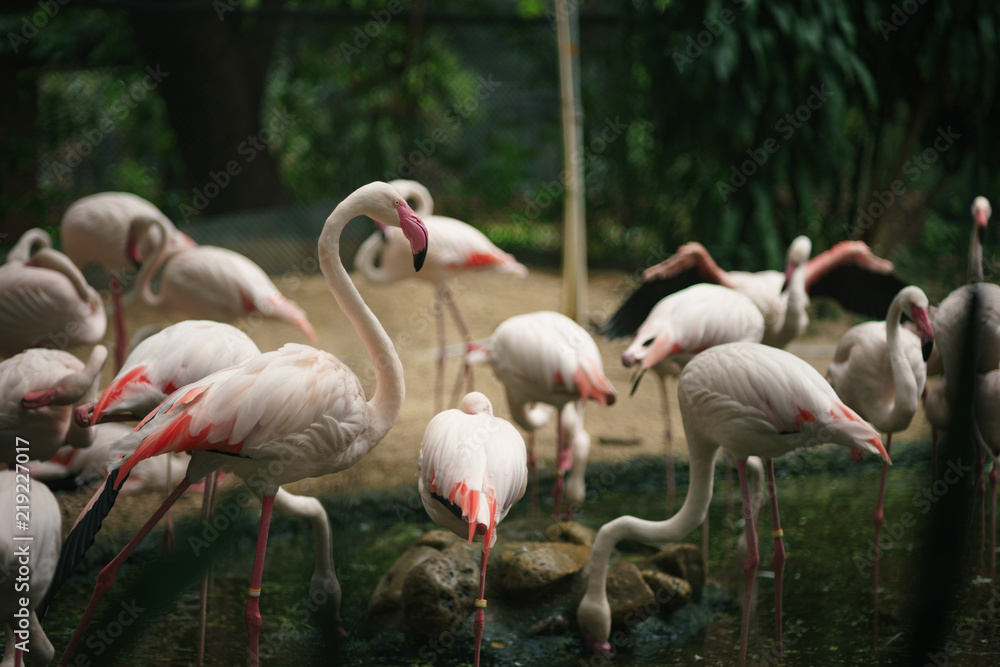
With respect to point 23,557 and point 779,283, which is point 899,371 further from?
point 23,557

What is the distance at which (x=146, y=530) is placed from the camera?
223cm

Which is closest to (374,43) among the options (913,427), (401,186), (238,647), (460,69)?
(460,69)

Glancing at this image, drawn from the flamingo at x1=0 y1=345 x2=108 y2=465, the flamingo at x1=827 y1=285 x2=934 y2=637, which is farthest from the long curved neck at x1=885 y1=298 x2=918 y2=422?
the flamingo at x1=0 y1=345 x2=108 y2=465

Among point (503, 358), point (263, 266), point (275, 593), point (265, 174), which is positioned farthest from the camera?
point (265, 174)

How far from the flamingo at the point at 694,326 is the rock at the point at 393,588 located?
1040 millimetres

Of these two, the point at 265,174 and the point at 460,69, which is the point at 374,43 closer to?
the point at 460,69

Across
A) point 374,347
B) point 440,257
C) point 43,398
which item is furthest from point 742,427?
point 440,257

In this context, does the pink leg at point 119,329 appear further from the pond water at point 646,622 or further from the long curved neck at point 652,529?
the long curved neck at point 652,529

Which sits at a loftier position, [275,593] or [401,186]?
[401,186]

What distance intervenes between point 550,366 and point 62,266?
211cm

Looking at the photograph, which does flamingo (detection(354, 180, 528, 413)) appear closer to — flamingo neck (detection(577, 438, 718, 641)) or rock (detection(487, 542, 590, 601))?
rock (detection(487, 542, 590, 601))

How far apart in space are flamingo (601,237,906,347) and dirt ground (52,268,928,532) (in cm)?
40

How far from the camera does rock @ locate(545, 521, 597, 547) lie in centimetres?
321

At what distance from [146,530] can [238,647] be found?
27.9 inches
